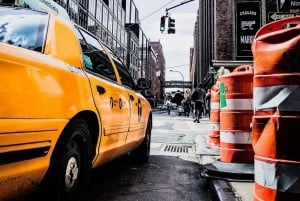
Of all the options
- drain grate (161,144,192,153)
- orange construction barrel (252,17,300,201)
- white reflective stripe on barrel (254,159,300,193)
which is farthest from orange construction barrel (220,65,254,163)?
drain grate (161,144,192,153)

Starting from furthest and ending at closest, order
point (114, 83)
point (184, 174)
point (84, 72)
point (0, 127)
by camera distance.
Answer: point (184, 174)
point (114, 83)
point (84, 72)
point (0, 127)

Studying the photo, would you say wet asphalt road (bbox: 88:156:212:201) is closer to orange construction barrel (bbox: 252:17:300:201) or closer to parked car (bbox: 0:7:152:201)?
parked car (bbox: 0:7:152:201)

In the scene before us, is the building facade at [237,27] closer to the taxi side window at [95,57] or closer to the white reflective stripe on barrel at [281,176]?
the taxi side window at [95,57]

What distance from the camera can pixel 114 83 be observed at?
13.6 ft

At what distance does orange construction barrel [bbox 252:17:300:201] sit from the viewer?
2469 mm

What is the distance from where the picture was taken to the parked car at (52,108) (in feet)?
6.61

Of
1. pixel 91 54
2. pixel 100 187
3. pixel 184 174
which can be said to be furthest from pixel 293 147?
pixel 184 174

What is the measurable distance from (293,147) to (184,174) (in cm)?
300

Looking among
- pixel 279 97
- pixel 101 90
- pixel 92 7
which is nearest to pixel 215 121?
pixel 101 90

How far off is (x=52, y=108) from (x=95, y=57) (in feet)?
4.99

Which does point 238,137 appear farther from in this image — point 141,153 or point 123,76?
point 141,153

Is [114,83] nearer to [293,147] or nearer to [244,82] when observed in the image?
[244,82]

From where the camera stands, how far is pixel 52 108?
92.7 inches

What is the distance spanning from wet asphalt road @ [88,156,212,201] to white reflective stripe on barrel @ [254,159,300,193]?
4.98 ft
